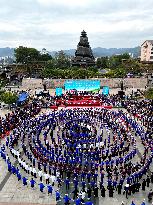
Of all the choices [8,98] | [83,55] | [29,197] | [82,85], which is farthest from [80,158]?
[83,55]

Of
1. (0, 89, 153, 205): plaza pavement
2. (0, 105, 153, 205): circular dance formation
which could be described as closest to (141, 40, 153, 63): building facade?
(0, 105, 153, 205): circular dance formation

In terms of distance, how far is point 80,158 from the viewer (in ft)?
76.1

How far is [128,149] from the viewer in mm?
26234

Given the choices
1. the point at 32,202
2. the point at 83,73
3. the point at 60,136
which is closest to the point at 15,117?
the point at 60,136

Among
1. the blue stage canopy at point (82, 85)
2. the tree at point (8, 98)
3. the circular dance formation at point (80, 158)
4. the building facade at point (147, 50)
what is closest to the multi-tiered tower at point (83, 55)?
the blue stage canopy at point (82, 85)

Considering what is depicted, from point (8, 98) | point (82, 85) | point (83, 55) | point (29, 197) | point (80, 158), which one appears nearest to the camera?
point (29, 197)

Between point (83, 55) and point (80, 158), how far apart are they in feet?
191

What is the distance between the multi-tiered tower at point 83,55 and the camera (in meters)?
78.9

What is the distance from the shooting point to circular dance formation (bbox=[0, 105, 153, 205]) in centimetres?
1983

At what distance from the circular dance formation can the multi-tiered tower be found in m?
45.5

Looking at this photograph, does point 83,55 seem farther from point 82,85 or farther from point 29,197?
point 29,197

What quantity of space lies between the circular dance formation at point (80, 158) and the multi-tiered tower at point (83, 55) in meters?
45.5

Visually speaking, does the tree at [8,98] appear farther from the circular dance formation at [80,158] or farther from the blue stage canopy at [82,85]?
the blue stage canopy at [82,85]

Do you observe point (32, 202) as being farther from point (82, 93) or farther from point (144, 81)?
point (144, 81)
